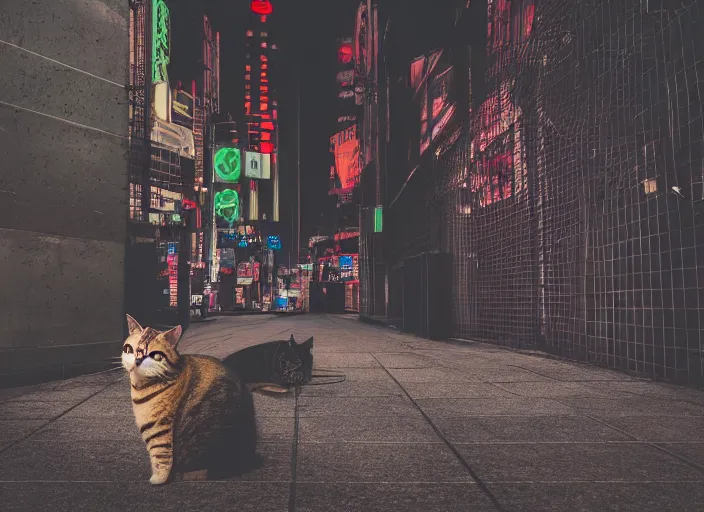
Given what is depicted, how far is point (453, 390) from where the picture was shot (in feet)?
26.5

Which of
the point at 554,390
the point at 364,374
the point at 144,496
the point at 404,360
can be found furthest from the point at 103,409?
the point at 404,360

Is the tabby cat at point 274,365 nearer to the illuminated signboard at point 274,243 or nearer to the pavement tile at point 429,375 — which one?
the pavement tile at point 429,375

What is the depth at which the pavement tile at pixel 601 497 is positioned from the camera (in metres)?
3.53

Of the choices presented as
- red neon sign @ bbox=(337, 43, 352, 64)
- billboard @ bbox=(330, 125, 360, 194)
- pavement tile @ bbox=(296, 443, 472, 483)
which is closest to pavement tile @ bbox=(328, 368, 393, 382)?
pavement tile @ bbox=(296, 443, 472, 483)

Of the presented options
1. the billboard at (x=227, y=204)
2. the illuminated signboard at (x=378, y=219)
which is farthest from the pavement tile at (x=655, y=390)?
the billboard at (x=227, y=204)

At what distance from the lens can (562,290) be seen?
11.7 meters

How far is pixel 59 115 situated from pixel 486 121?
428 inches

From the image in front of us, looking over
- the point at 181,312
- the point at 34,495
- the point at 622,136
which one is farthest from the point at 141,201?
the point at 34,495

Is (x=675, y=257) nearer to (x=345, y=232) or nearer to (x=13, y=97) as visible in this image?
(x=13, y=97)

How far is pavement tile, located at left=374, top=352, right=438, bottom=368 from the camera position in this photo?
36.2 feet

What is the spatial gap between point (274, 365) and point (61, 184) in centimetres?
463

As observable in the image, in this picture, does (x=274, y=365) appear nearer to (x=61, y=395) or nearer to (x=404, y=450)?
(x=61, y=395)

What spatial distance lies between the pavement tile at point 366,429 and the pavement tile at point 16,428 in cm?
252

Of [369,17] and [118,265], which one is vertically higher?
[369,17]
